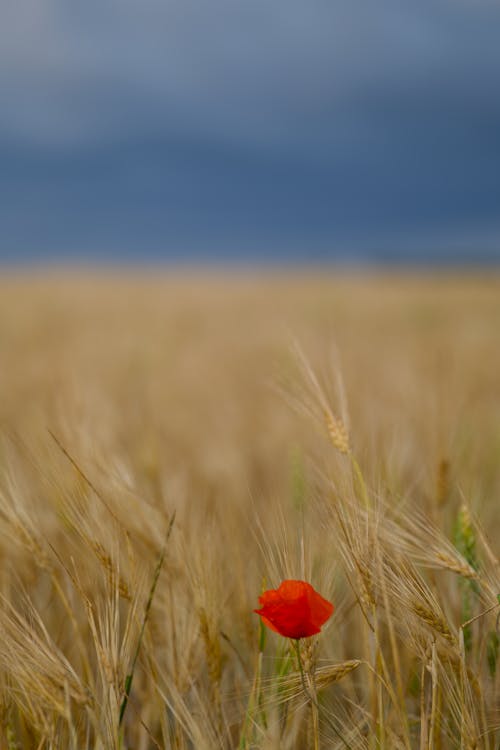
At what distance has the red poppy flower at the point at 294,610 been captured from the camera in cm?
62

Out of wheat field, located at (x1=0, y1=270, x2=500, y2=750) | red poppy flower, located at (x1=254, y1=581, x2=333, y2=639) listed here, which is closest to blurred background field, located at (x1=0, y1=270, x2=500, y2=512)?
wheat field, located at (x1=0, y1=270, x2=500, y2=750)

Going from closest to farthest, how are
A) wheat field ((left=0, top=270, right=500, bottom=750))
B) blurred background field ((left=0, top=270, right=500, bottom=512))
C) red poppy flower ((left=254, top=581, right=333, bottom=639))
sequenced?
red poppy flower ((left=254, top=581, right=333, bottom=639)), wheat field ((left=0, top=270, right=500, bottom=750)), blurred background field ((left=0, top=270, right=500, bottom=512))

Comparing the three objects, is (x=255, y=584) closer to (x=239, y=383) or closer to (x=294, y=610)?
(x=294, y=610)

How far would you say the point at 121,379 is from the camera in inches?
160

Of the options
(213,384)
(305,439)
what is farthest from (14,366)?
(305,439)

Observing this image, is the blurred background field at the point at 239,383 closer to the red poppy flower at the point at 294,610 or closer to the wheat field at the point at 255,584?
the wheat field at the point at 255,584

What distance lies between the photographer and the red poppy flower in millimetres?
619

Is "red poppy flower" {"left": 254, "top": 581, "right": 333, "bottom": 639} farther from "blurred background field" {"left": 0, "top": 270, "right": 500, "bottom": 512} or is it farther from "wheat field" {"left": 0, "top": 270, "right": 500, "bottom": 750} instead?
"blurred background field" {"left": 0, "top": 270, "right": 500, "bottom": 512}

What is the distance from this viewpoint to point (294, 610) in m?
0.62

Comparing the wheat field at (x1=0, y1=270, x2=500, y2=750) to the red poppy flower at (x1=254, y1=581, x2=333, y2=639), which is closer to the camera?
the red poppy flower at (x1=254, y1=581, x2=333, y2=639)

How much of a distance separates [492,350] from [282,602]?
4.64m

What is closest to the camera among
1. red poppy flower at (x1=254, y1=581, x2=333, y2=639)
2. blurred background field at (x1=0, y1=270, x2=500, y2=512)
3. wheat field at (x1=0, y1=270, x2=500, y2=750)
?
red poppy flower at (x1=254, y1=581, x2=333, y2=639)

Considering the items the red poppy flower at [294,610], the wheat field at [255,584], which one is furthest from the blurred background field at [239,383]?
the red poppy flower at [294,610]

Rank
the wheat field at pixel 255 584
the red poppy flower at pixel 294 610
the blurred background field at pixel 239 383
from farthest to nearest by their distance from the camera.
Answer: the blurred background field at pixel 239 383, the wheat field at pixel 255 584, the red poppy flower at pixel 294 610
